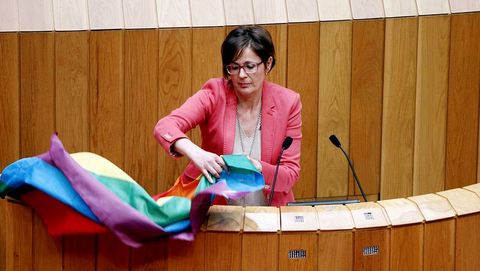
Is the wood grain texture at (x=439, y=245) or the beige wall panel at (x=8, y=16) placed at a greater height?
the beige wall panel at (x=8, y=16)

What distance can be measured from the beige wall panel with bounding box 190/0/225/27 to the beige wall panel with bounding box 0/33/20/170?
0.69 m

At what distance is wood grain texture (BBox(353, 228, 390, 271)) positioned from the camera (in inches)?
92.0

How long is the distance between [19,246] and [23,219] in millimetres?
72

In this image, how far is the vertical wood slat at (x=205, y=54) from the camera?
3605 millimetres

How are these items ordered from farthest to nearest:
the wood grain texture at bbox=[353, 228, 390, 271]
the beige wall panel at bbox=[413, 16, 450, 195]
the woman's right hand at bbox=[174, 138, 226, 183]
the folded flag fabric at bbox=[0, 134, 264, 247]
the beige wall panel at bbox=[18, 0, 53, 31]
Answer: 1. the beige wall panel at bbox=[413, 16, 450, 195]
2. the beige wall panel at bbox=[18, 0, 53, 31]
3. the woman's right hand at bbox=[174, 138, 226, 183]
4. the wood grain texture at bbox=[353, 228, 390, 271]
5. the folded flag fabric at bbox=[0, 134, 264, 247]

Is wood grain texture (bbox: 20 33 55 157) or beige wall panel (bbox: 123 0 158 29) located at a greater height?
beige wall panel (bbox: 123 0 158 29)

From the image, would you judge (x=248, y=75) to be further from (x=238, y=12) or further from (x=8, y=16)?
(x=8, y=16)

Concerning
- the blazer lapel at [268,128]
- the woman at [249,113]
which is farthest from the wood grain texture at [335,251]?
the blazer lapel at [268,128]

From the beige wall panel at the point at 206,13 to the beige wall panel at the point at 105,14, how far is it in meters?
0.28

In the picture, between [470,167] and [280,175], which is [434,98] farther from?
[280,175]

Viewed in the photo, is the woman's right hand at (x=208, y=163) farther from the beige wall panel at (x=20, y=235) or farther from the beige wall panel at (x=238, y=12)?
the beige wall panel at (x=238, y=12)

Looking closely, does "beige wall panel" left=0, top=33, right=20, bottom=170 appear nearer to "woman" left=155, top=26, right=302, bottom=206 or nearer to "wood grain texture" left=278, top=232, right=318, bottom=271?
"woman" left=155, top=26, right=302, bottom=206

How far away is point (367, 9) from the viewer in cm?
372

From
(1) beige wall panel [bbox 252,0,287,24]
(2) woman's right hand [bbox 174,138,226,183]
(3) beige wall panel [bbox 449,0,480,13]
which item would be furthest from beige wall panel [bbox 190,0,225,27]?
(2) woman's right hand [bbox 174,138,226,183]
